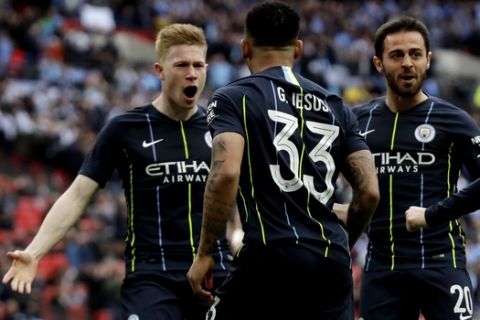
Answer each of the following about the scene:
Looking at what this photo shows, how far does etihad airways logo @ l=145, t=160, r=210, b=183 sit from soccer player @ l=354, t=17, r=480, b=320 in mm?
1184

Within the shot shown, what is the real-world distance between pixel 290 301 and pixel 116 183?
16480mm

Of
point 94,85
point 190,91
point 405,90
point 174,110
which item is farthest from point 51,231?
point 94,85

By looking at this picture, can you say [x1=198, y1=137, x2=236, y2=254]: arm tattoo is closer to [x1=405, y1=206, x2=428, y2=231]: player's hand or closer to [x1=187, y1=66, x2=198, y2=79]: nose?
[x1=405, y1=206, x2=428, y2=231]: player's hand

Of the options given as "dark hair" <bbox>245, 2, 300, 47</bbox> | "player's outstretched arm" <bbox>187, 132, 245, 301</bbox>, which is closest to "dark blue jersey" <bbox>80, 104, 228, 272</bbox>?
"player's outstretched arm" <bbox>187, 132, 245, 301</bbox>

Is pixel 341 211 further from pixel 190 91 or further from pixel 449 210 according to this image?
pixel 190 91

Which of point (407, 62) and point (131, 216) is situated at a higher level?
point (407, 62)

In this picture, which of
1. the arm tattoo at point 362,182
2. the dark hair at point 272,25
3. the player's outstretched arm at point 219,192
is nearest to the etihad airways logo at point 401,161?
the arm tattoo at point 362,182

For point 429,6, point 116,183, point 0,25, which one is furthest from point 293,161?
point 429,6

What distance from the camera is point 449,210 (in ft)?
24.3

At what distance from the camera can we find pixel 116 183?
2300 centimetres

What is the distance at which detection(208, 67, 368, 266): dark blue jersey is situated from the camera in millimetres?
6688

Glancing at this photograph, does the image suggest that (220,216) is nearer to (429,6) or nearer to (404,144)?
(404,144)

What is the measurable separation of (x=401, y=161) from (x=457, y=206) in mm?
1165

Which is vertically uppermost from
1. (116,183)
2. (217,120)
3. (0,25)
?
(0,25)
